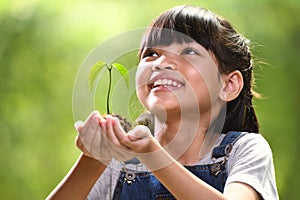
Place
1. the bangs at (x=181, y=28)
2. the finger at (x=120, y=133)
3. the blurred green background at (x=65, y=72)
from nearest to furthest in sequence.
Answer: the finger at (x=120, y=133) < the bangs at (x=181, y=28) < the blurred green background at (x=65, y=72)

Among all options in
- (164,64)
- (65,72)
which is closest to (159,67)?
(164,64)

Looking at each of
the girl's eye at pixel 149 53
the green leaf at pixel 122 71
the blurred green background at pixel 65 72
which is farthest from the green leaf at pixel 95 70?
the blurred green background at pixel 65 72

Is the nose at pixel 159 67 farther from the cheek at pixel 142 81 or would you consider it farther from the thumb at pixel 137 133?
the thumb at pixel 137 133

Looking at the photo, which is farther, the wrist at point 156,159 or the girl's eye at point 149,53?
the girl's eye at point 149,53

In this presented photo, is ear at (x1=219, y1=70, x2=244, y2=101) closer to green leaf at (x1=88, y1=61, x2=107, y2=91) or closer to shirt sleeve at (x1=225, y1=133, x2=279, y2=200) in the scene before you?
shirt sleeve at (x1=225, y1=133, x2=279, y2=200)

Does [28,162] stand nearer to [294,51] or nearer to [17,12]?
[17,12]

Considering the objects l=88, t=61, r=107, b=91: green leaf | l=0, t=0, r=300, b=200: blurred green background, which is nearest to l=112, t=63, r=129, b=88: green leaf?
l=88, t=61, r=107, b=91: green leaf

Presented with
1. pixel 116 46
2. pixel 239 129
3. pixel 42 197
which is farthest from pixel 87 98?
pixel 42 197

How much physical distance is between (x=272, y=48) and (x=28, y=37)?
2.26 ft

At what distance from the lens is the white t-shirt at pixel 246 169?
0.78 m

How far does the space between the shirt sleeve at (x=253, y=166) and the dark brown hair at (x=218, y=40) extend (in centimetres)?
9

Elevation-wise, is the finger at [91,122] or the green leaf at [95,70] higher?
the green leaf at [95,70]

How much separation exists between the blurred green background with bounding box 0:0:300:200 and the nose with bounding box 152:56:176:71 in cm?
90

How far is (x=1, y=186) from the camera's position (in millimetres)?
1751
